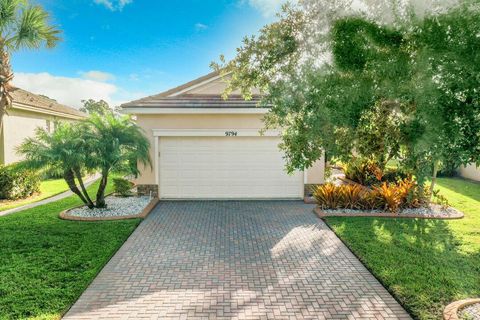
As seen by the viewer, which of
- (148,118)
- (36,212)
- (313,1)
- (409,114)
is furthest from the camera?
(148,118)

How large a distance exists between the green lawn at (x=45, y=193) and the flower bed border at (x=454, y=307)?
13423 mm

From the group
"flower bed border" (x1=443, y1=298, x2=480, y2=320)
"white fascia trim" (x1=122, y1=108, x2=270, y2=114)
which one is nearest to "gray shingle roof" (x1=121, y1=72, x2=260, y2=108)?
"white fascia trim" (x1=122, y1=108, x2=270, y2=114)

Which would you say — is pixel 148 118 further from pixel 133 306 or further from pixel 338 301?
pixel 338 301

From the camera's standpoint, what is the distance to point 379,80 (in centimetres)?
432

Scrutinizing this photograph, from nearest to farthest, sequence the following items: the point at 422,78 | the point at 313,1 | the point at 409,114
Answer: the point at 422,78, the point at 409,114, the point at 313,1

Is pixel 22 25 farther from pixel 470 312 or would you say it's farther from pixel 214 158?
pixel 470 312

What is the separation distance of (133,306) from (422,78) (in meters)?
5.19

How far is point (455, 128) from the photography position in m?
3.58

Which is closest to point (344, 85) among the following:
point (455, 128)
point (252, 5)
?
point (455, 128)

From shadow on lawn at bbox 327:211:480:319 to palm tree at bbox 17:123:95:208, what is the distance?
25.8 ft

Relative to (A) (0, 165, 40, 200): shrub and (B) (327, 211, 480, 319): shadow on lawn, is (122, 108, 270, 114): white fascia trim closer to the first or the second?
(A) (0, 165, 40, 200): shrub

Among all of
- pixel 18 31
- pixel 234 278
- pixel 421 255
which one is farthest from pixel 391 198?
pixel 18 31

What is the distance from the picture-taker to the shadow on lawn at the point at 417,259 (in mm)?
5340

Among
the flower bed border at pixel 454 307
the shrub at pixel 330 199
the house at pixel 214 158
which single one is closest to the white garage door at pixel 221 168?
the house at pixel 214 158
